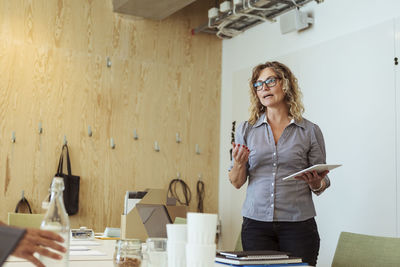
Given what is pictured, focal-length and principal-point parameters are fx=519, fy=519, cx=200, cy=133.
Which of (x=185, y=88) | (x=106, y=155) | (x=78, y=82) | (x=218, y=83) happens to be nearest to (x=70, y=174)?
(x=106, y=155)

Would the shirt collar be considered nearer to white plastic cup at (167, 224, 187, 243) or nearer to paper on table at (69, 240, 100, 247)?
paper on table at (69, 240, 100, 247)

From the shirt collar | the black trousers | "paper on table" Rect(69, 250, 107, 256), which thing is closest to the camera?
"paper on table" Rect(69, 250, 107, 256)

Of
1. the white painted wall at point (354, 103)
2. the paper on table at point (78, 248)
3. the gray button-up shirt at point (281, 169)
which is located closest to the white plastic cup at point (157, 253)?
the paper on table at point (78, 248)

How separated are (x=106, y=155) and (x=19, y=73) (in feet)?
3.78

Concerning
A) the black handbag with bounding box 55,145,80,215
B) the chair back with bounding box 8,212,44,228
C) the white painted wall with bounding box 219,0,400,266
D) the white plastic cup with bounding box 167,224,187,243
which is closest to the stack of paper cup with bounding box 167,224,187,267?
the white plastic cup with bounding box 167,224,187,243

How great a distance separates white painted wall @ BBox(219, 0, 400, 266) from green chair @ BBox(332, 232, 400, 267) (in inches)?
52.4

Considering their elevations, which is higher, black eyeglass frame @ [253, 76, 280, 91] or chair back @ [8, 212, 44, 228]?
black eyeglass frame @ [253, 76, 280, 91]

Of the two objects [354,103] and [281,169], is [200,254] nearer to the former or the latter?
[281,169]

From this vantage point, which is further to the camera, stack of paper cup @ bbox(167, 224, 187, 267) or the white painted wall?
the white painted wall

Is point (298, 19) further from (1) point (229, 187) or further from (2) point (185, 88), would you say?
(1) point (229, 187)

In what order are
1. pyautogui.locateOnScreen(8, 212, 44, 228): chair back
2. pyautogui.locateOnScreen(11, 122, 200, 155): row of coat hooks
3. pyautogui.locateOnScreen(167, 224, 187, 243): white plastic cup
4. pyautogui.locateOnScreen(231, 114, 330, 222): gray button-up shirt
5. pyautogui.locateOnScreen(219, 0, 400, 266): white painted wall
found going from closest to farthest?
pyautogui.locateOnScreen(167, 224, 187, 243): white plastic cup, pyautogui.locateOnScreen(231, 114, 330, 222): gray button-up shirt, pyautogui.locateOnScreen(8, 212, 44, 228): chair back, pyautogui.locateOnScreen(219, 0, 400, 266): white painted wall, pyautogui.locateOnScreen(11, 122, 200, 155): row of coat hooks

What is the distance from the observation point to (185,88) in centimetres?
571

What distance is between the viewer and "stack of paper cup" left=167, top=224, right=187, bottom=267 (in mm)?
1408

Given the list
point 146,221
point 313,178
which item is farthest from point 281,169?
point 146,221
